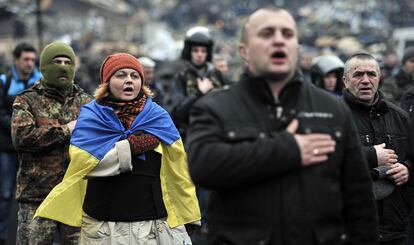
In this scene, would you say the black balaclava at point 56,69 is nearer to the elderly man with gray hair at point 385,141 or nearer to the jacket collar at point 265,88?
the elderly man with gray hair at point 385,141

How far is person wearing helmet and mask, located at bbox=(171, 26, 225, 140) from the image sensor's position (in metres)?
7.86

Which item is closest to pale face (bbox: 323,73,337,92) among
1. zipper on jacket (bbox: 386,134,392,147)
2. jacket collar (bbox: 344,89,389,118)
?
jacket collar (bbox: 344,89,389,118)

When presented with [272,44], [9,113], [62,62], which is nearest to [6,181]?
[9,113]

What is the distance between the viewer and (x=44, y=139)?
5.46 metres

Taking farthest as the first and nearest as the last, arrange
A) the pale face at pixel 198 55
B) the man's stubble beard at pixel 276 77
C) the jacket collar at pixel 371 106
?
the pale face at pixel 198 55
the jacket collar at pixel 371 106
the man's stubble beard at pixel 276 77

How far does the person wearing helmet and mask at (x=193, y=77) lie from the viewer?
7.86 meters

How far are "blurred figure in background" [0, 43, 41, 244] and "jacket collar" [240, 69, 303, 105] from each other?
16.6 ft

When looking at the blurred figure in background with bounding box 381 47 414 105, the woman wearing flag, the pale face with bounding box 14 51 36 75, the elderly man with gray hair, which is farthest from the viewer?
the blurred figure in background with bounding box 381 47 414 105

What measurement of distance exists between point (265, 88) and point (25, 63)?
17.9 ft

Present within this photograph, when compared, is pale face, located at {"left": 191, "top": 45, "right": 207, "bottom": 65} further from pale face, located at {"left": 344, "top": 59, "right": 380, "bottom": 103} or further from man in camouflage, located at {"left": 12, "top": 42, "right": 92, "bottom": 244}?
pale face, located at {"left": 344, "top": 59, "right": 380, "bottom": 103}

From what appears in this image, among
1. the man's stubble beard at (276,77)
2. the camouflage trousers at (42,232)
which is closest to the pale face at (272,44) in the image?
the man's stubble beard at (276,77)

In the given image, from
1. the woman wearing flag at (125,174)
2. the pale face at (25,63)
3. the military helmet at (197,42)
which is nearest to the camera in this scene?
the woman wearing flag at (125,174)

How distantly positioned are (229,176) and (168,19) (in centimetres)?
4006

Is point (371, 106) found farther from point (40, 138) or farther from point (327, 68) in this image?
point (327, 68)
